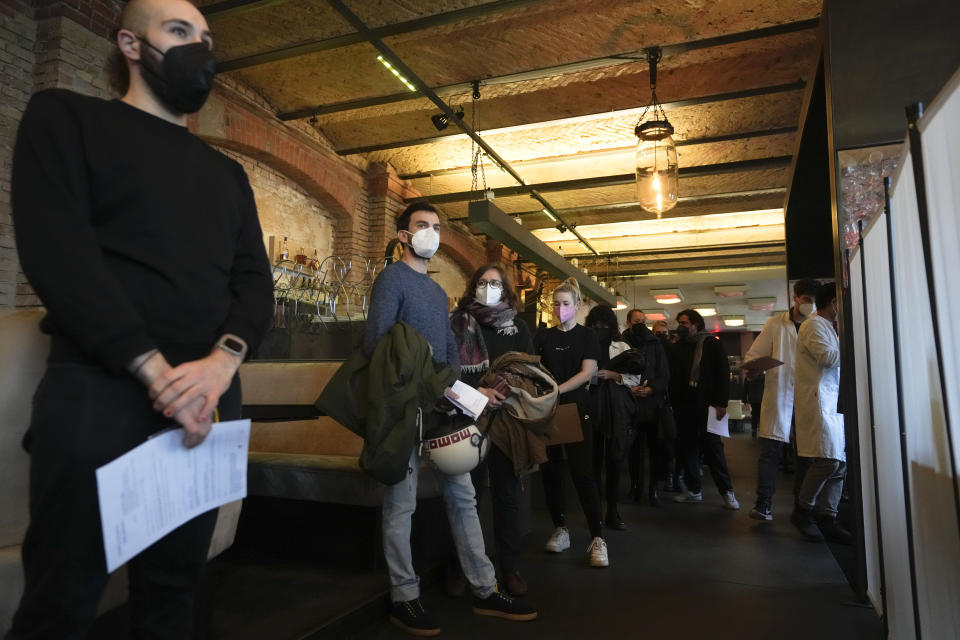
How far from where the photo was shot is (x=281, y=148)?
7.21m

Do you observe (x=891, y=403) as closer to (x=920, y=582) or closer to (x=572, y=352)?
(x=920, y=582)

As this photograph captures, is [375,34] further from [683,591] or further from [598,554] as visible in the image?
[683,591]

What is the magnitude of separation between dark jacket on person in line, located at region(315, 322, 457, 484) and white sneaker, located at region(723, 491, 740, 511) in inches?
137

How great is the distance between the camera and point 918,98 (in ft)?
9.29

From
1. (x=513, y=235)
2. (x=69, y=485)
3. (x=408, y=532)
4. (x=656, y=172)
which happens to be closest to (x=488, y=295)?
(x=408, y=532)

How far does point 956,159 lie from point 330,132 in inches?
296

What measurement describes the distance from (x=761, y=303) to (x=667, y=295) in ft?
9.00

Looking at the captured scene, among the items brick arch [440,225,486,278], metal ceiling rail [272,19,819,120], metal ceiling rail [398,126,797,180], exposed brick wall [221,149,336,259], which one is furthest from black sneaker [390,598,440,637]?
brick arch [440,225,486,278]

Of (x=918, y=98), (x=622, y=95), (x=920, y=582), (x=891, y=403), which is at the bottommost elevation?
(x=920, y=582)

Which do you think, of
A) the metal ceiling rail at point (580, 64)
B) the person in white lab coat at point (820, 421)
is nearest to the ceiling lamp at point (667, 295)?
the metal ceiling rail at point (580, 64)

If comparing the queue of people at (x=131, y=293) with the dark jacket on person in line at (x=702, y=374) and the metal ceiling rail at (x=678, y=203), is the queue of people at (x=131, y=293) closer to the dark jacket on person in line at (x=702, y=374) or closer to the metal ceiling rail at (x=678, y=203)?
the dark jacket on person in line at (x=702, y=374)

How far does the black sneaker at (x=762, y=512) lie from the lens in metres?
4.39

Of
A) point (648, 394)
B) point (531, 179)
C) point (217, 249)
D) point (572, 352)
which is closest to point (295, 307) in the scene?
point (572, 352)

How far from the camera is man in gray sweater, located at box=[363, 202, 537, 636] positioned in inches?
89.0
